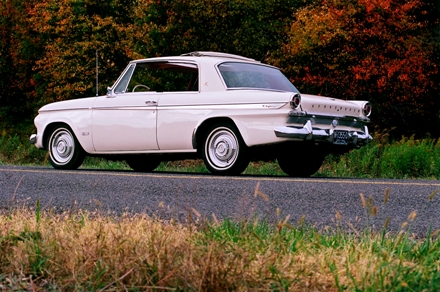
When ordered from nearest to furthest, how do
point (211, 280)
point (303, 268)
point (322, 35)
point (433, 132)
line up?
point (211, 280), point (303, 268), point (322, 35), point (433, 132)

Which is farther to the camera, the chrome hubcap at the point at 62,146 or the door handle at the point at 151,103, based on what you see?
the chrome hubcap at the point at 62,146

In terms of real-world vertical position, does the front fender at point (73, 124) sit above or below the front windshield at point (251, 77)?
below

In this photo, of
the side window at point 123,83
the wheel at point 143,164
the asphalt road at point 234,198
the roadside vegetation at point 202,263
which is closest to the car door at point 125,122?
the side window at point 123,83

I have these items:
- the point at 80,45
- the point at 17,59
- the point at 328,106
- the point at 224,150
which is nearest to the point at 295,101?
the point at 328,106

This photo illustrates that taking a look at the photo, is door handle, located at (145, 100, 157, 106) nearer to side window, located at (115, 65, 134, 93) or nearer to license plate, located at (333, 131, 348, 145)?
side window, located at (115, 65, 134, 93)

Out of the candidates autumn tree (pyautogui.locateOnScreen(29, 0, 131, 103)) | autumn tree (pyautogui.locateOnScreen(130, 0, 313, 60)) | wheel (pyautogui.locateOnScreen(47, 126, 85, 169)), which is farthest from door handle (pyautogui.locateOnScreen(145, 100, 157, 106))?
autumn tree (pyautogui.locateOnScreen(29, 0, 131, 103))

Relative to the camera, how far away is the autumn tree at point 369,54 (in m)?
26.7

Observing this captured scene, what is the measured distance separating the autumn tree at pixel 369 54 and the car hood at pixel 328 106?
54.7 ft

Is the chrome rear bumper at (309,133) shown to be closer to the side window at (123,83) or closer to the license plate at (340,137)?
the license plate at (340,137)

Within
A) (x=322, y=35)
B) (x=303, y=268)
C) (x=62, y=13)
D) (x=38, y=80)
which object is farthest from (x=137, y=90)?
(x=38, y=80)

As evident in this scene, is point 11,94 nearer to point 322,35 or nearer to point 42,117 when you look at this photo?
point 322,35

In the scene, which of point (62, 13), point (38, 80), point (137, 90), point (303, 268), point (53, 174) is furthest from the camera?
point (38, 80)

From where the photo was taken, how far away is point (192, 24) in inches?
1265

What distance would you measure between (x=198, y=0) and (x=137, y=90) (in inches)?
834
